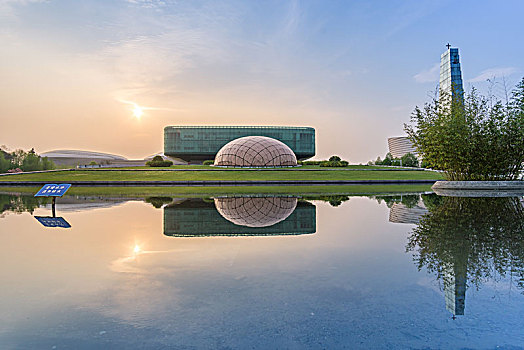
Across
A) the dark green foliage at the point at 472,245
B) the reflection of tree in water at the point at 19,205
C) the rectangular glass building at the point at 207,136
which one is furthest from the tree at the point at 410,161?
the reflection of tree in water at the point at 19,205

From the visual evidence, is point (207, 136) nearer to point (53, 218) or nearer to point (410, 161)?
point (410, 161)

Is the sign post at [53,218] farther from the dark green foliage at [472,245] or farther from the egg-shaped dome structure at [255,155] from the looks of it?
the egg-shaped dome structure at [255,155]

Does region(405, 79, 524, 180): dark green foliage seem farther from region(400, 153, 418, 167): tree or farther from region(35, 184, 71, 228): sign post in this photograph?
region(400, 153, 418, 167): tree

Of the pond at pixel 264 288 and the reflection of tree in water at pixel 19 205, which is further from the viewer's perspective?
the reflection of tree in water at pixel 19 205

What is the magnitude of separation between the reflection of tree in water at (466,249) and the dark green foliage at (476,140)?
12.4 m

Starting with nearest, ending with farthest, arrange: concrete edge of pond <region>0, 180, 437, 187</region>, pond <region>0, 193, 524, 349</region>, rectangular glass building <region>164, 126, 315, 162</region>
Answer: pond <region>0, 193, 524, 349</region> → concrete edge of pond <region>0, 180, 437, 187</region> → rectangular glass building <region>164, 126, 315, 162</region>

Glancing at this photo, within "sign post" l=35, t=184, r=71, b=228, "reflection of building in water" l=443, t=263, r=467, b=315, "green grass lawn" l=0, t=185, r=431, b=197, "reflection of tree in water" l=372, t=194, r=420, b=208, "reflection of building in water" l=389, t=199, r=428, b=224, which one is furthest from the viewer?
"green grass lawn" l=0, t=185, r=431, b=197

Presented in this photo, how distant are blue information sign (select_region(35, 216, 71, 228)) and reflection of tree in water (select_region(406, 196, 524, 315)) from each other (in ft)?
25.6

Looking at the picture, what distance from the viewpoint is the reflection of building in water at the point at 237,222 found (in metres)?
7.63

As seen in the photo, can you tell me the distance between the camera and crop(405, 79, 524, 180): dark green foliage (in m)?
20.5

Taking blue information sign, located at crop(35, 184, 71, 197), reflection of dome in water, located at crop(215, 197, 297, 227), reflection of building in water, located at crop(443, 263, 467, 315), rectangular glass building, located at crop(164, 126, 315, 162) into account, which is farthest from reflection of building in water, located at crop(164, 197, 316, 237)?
rectangular glass building, located at crop(164, 126, 315, 162)

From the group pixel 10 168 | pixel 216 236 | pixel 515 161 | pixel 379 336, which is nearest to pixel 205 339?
pixel 379 336

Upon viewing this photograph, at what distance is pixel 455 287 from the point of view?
3988mm

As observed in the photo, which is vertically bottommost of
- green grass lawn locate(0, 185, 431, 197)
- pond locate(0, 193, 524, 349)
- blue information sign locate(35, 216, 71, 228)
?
pond locate(0, 193, 524, 349)
